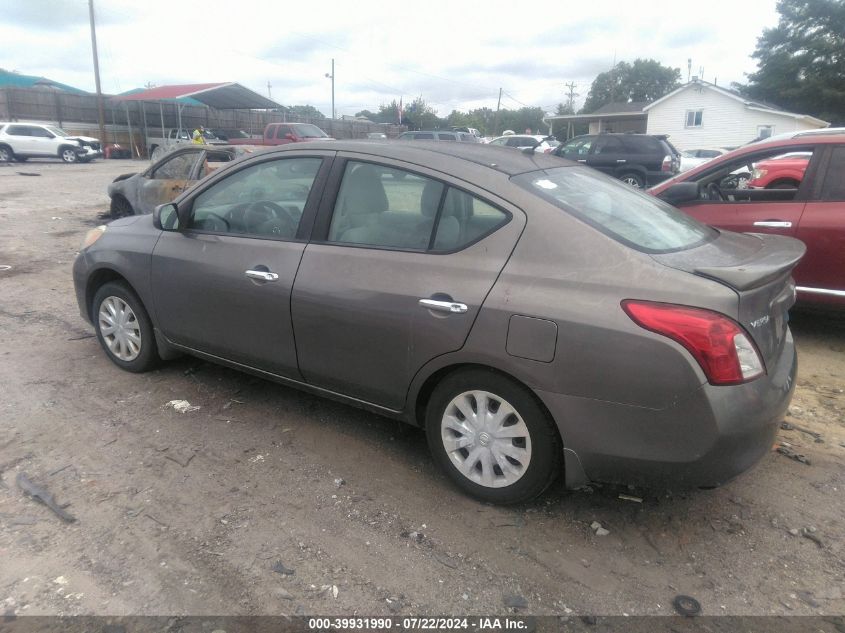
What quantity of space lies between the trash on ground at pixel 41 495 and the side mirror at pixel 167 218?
1.65 meters

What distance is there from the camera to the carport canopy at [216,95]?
101ft

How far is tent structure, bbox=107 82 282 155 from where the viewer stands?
30.8m

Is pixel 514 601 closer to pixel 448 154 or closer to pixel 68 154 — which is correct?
pixel 448 154

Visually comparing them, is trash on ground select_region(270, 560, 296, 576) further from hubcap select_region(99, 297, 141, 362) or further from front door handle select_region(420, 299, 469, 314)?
hubcap select_region(99, 297, 141, 362)

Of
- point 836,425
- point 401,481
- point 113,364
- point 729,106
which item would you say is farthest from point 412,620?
point 729,106

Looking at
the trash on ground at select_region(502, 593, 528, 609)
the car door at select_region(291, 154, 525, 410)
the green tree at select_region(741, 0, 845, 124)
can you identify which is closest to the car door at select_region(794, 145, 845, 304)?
the car door at select_region(291, 154, 525, 410)

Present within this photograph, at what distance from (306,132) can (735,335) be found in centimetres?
2300

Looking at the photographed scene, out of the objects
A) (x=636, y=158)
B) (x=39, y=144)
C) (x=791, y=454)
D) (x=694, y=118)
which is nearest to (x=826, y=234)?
(x=791, y=454)

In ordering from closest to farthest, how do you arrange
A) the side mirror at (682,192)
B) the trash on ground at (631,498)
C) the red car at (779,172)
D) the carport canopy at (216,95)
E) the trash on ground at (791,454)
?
1. the trash on ground at (631,498)
2. the trash on ground at (791,454)
3. the side mirror at (682,192)
4. the red car at (779,172)
5. the carport canopy at (216,95)

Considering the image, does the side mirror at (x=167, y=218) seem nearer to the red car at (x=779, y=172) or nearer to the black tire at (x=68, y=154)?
the red car at (x=779, y=172)

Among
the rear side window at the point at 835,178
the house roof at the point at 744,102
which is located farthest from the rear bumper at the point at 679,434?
the house roof at the point at 744,102

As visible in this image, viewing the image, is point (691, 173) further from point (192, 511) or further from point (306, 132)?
point (306, 132)

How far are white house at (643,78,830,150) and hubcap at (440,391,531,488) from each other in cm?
4042

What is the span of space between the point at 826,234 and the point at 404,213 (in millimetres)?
3496
